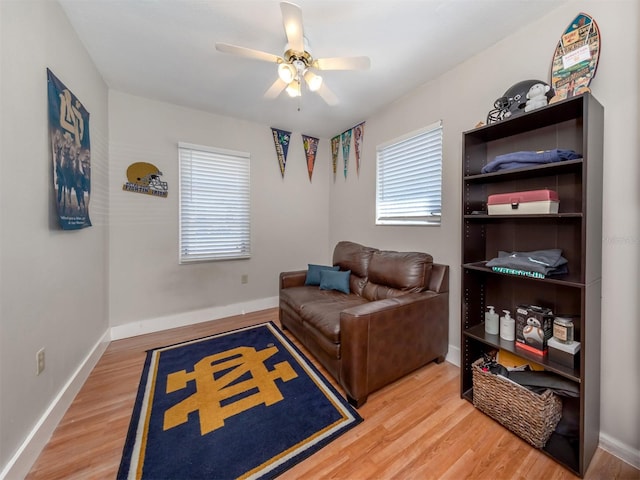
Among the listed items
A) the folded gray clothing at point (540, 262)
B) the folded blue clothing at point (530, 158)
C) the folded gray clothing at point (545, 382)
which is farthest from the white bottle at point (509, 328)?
the folded blue clothing at point (530, 158)

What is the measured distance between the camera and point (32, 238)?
1284 millimetres

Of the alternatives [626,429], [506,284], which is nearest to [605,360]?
[626,429]

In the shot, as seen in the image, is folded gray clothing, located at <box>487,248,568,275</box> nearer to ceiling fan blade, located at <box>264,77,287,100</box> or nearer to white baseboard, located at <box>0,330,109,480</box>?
ceiling fan blade, located at <box>264,77,287,100</box>

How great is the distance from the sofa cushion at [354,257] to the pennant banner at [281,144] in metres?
1.45

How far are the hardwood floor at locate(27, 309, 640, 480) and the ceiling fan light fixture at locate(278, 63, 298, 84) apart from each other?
7.57 ft

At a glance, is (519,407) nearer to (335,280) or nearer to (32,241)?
(335,280)

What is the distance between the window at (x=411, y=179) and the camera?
2.32 metres

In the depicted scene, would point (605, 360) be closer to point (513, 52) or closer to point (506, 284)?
point (506, 284)

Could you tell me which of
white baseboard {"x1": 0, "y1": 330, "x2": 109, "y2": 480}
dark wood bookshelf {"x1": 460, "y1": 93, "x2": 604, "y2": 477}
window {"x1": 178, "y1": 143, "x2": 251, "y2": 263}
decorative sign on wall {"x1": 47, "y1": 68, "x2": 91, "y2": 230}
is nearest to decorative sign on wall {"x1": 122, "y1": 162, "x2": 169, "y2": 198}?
window {"x1": 178, "y1": 143, "x2": 251, "y2": 263}

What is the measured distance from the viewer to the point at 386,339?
171 cm

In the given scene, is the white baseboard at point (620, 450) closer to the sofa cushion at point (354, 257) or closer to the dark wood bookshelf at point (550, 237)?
the dark wood bookshelf at point (550, 237)

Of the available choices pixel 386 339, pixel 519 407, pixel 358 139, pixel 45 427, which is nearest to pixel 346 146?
pixel 358 139

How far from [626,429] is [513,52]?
2387 millimetres

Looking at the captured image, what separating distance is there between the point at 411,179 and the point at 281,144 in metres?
1.91
